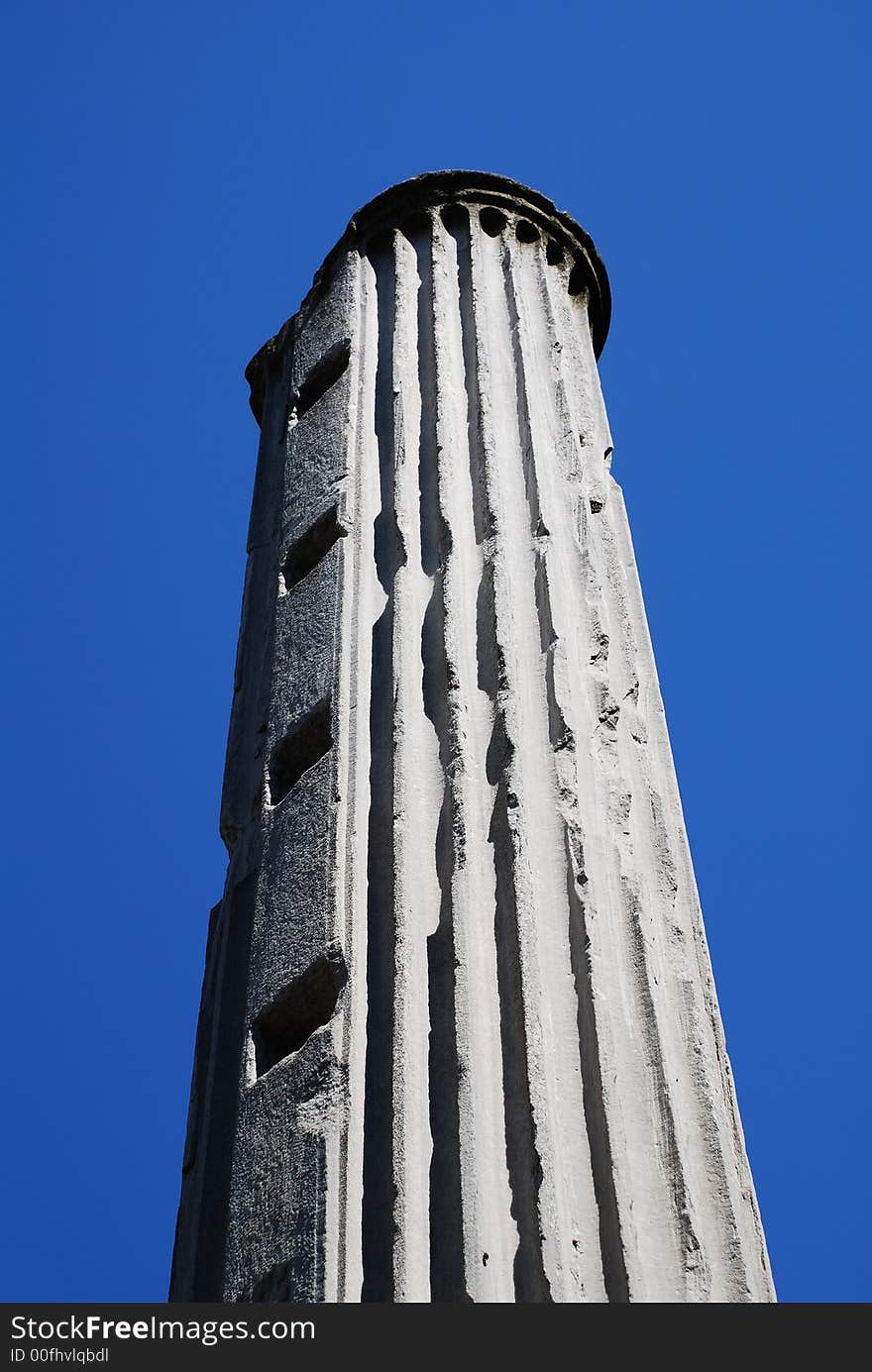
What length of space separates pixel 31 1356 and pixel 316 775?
206 centimetres

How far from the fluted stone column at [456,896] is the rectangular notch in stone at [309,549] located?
0.02 m

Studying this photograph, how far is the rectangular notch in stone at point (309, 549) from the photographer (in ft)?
21.1

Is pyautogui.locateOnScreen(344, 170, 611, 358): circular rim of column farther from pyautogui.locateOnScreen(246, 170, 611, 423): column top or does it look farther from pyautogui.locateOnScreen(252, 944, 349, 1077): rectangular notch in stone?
pyautogui.locateOnScreen(252, 944, 349, 1077): rectangular notch in stone

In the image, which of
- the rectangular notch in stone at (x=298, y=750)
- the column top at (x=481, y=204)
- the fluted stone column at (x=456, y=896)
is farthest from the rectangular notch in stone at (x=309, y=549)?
the column top at (x=481, y=204)

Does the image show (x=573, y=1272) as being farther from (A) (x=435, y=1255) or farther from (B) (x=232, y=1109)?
(B) (x=232, y=1109)

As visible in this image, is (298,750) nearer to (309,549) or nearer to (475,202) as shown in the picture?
(309,549)

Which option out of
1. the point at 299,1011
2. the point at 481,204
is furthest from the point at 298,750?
the point at 481,204

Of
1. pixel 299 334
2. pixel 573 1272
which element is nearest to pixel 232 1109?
pixel 573 1272

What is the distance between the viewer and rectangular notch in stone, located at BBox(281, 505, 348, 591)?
6.44m

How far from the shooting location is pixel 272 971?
4.91m

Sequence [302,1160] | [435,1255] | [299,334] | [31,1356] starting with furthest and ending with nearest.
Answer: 1. [299,334]
2. [302,1160]
3. [435,1255]
4. [31,1356]

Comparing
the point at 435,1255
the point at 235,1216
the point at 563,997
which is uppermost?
the point at 563,997

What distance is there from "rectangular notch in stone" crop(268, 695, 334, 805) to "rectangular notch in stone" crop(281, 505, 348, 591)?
37.6 inches

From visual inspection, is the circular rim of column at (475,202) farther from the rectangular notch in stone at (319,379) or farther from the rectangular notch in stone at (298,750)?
the rectangular notch in stone at (298,750)
